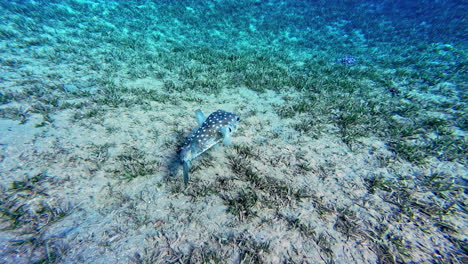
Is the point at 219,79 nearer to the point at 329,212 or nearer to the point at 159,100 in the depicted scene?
the point at 159,100

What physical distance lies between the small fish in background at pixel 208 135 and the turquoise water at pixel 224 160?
31.2 inches

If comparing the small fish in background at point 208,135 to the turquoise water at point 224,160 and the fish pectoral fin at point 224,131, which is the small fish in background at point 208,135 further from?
the turquoise water at point 224,160

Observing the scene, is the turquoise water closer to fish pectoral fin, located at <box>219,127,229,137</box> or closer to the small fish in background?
the small fish in background

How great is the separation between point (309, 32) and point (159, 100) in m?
21.0

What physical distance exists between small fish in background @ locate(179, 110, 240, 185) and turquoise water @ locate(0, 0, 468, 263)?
0.79 m

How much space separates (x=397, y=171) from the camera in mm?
4594

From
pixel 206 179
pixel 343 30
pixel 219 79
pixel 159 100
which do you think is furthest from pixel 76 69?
pixel 343 30

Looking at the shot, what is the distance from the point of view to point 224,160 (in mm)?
4844

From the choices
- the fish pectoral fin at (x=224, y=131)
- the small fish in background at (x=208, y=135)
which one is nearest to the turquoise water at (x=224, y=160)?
the small fish in background at (x=208, y=135)

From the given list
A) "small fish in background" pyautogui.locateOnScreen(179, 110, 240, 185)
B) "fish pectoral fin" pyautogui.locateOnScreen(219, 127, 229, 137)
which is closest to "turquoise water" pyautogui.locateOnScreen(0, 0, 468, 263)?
"small fish in background" pyautogui.locateOnScreen(179, 110, 240, 185)

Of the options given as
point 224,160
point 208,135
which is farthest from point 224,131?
point 224,160

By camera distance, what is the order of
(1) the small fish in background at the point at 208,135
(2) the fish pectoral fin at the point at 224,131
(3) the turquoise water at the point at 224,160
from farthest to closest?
(2) the fish pectoral fin at the point at 224,131, (1) the small fish in background at the point at 208,135, (3) the turquoise water at the point at 224,160

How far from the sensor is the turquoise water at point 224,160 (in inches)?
128

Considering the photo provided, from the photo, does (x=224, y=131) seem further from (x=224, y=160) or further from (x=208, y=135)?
(x=224, y=160)
